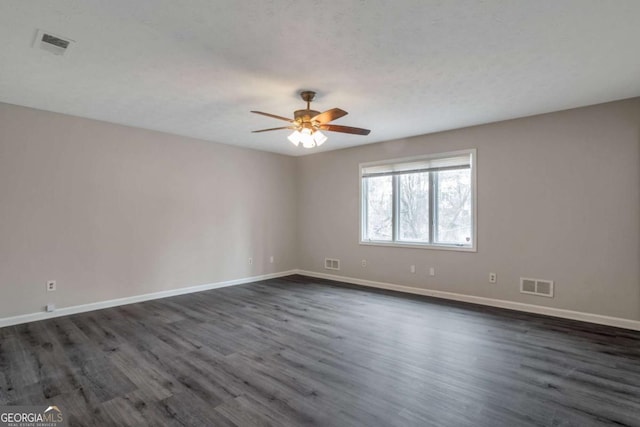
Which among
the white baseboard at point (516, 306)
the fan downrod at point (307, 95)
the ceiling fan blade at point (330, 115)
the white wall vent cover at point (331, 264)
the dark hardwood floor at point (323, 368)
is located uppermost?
the fan downrod at point (307, 95)

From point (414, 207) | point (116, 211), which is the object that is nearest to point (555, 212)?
point (414, 207)

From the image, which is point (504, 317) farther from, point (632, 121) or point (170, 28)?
point (170, 28)

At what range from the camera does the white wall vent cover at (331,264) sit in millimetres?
6348

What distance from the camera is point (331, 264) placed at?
645 cm

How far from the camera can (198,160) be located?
5.45 m

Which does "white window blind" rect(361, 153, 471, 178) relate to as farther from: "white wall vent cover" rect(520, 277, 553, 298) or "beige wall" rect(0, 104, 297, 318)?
"beige wall" rect(0, 104, 297, 318)

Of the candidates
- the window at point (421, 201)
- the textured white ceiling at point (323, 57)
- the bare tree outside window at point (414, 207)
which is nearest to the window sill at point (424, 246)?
the window at point (421, 201)

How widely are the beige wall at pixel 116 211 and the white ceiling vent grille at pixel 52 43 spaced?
75.4 inches

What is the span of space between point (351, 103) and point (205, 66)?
162 cm

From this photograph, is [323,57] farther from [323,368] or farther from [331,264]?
[331,264]

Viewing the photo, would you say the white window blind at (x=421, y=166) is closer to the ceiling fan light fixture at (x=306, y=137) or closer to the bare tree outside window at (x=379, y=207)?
the bare tree outside window at (x=379, y=207)

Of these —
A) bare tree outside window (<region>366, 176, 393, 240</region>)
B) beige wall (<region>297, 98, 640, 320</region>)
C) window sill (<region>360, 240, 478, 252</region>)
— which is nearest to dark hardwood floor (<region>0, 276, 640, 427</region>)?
beige wall (<region>297, 98, 640, 320</region>)

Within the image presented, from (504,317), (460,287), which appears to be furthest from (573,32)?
(460,287)

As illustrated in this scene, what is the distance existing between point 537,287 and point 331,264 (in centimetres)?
345
